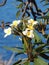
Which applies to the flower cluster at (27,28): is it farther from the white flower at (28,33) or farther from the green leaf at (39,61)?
the green leaf at (39,61)

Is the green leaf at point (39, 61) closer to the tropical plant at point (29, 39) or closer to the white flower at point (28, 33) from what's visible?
the tropical plant at point (29, 39)

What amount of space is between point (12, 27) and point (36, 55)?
0.18 metres

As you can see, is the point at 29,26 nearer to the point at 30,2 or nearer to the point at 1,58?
the point at 30,2

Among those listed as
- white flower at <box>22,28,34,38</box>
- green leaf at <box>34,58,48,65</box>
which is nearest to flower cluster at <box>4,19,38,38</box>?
white flower at <box>22,28,34,38</box>

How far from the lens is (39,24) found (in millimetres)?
1241

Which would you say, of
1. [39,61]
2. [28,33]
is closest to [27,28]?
[28,33]

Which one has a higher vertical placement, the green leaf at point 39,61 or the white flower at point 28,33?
the white flower at point 28,33

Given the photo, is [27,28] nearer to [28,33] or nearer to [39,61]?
[28,33]

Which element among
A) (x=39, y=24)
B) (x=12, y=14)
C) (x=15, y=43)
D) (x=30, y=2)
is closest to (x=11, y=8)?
(x=12, y=14)

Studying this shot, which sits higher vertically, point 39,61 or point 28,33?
point 28,33

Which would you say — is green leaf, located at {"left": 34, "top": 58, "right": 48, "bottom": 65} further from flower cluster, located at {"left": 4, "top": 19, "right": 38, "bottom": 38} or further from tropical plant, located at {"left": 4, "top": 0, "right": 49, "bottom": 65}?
flower cluster, located at {"left": 4, "top": 19, "right": 38, "bottom": 38}

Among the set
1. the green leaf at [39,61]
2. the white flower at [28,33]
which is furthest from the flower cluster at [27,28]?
the green leaf at [39,61]

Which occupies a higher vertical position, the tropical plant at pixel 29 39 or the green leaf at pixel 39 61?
the tropical plant at pixel 29 39

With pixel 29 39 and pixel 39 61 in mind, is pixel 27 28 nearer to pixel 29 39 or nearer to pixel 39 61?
pixel 29 39
